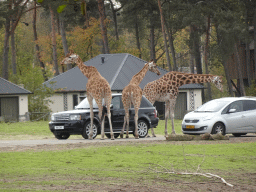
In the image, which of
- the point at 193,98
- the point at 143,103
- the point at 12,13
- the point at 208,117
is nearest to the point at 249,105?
the point at 208,117

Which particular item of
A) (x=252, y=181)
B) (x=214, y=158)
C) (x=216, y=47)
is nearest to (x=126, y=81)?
(x=216, y=47)

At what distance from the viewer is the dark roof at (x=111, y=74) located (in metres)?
46.9

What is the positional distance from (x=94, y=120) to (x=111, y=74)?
2540cm

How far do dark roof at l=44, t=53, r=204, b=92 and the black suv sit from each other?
888 inches

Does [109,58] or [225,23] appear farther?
[109,58]

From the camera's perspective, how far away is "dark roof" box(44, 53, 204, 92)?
46909 mm

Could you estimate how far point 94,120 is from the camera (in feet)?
72.8

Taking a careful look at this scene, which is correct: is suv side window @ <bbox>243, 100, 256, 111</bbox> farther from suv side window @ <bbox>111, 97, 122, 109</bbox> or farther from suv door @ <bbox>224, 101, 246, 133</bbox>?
suv side window @ <bbox>111, 97, 122, 109</bbox>

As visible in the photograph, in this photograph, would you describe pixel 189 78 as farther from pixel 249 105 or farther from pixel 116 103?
pixel 116 103

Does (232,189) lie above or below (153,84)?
below

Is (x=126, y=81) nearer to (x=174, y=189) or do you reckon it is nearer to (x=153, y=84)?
(x=153, y=84)

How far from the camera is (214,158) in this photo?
13438 millimetres

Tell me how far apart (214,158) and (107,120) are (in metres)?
9.33

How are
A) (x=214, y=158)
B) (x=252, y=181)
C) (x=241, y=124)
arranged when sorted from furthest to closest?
(x=241, y=124) → (x=214, y=158) → (x=252, y=181)
